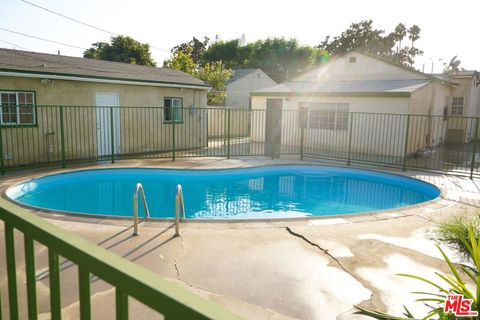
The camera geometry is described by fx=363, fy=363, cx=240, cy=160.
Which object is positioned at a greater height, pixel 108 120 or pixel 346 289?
pixel 108 120

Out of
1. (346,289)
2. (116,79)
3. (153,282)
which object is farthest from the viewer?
(116,79)

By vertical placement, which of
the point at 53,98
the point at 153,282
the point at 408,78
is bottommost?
the point at 153,282

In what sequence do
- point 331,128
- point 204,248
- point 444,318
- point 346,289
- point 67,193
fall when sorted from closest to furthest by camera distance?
point 444,318
point 346,289
point 204,248
point 67,193
point 331,128

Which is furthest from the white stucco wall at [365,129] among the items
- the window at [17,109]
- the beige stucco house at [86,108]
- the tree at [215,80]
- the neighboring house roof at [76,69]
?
the tree at [215,80]

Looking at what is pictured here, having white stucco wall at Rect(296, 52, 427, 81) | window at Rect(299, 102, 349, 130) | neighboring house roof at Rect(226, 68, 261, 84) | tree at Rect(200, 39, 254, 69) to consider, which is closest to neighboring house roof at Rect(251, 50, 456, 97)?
white stucco wall at Rect(296, 52, 427, 81)

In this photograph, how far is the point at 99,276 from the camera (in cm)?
113

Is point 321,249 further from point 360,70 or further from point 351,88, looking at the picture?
point 360,70

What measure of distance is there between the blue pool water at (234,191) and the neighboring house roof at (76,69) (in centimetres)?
350

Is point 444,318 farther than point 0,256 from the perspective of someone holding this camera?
No

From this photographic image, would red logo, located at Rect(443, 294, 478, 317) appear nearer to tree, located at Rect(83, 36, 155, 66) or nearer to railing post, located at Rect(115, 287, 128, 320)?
railing post, located at Rect(115, 287, 128, 320)

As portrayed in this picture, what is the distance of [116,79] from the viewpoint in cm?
1355

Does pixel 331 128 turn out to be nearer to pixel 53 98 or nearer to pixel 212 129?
pixel 212 129

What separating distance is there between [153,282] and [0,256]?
477 cm

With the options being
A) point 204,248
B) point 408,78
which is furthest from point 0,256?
point 408,78
